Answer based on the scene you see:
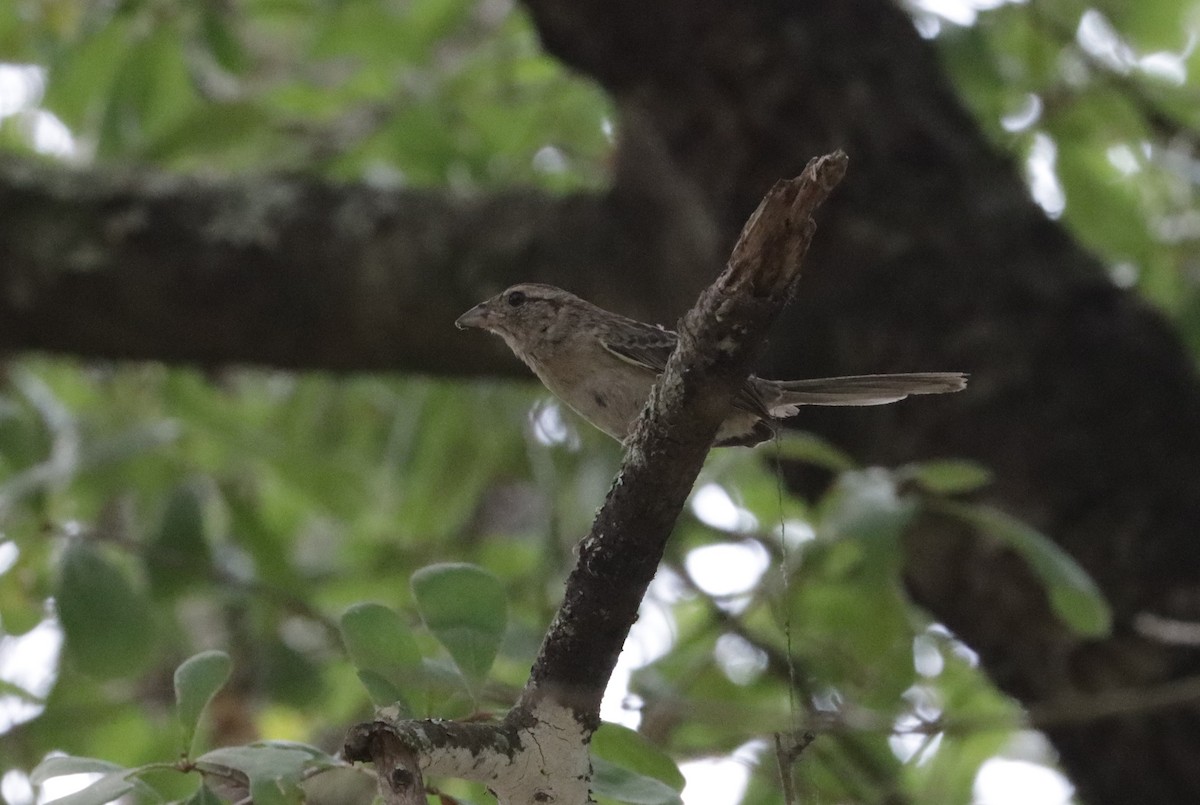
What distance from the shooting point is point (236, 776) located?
2043 mm

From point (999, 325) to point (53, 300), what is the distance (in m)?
3.50

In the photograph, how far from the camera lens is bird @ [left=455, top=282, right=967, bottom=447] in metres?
3.21

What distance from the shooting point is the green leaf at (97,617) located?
3.69 meters

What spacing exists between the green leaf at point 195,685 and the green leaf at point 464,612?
1.07ft

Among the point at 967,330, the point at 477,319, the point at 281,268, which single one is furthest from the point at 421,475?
the point at 967,330

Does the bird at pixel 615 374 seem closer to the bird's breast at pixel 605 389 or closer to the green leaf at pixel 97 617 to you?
the bird's breast at pixel 605 389

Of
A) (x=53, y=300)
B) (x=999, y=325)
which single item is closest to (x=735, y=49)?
(x=999, y=325)

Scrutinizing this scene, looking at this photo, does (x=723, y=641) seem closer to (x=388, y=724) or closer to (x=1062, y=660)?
(x=1062, y=660)

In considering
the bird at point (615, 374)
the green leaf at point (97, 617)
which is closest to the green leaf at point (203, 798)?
the bird at point (615, 374)

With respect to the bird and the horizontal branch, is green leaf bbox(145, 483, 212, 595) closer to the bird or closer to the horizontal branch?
the horizontal branch

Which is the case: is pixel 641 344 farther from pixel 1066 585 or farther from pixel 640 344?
pixel 1066 585

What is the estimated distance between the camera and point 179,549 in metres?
4.61

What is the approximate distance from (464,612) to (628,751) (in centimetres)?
38

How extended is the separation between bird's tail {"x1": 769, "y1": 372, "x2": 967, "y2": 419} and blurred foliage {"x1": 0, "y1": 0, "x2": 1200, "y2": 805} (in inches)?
10.6
